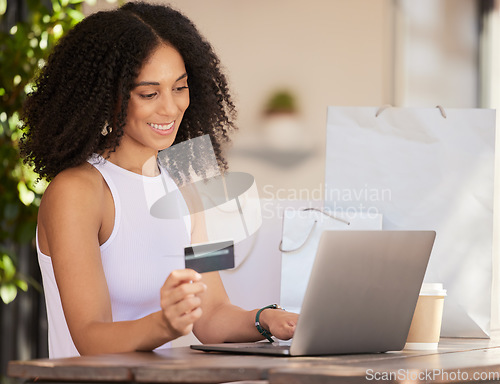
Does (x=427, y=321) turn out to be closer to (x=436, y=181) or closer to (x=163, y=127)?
(x=436, y=181)

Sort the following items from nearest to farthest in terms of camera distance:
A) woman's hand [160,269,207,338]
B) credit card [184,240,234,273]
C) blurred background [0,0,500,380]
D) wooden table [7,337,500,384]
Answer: wooden table [7,337,500,384] < woman's hand [160,269,207,338] < credit card [184,240,234,273] < blurred background [0,0,500,380]

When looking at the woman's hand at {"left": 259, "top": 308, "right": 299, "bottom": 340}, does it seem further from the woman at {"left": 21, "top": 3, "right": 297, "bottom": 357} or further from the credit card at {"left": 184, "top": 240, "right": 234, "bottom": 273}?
the credit card at {"left": 184, "top": 240, "right": 234, "bottom": 273}

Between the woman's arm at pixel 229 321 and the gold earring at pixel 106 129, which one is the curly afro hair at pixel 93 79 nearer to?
the gold earring at pixel 106 129

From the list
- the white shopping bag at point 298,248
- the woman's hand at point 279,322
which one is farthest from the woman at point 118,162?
the white shopping bag at point 298,248

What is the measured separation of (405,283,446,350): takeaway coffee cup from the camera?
1.08 metres

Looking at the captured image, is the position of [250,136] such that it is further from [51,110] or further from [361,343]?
[361,343]

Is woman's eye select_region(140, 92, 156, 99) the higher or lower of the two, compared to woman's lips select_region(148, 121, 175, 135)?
higher

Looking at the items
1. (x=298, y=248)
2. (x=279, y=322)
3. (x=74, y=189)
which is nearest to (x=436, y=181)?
(x=298, y=248)

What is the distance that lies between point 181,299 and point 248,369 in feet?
0.54

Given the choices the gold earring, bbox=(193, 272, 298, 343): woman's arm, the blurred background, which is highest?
the blurred background

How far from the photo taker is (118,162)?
134 cm

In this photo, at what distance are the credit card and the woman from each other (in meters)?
0.20

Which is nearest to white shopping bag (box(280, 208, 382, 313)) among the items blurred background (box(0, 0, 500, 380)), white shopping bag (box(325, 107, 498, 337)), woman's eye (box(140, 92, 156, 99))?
white shopping bag (box(325, 107, 498, 337))

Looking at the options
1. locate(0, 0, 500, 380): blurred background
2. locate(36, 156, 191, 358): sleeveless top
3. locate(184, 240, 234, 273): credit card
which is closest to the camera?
locate(184, 240, 234, 273): credit card
